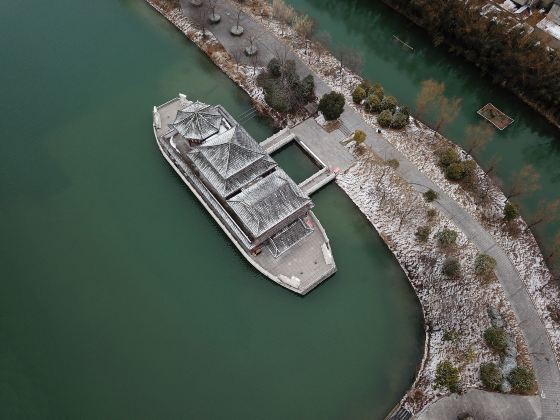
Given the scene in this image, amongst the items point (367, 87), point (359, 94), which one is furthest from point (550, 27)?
point (359, 94)

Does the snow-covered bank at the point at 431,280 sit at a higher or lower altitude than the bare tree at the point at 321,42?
lower

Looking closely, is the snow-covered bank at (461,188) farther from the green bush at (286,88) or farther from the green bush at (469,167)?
the green bush at (286,88)

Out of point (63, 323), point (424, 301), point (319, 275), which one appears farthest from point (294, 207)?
point (63, 323)

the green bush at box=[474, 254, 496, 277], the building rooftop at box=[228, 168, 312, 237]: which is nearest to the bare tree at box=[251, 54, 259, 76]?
the building rooftop at box=[228, 168, 312, 237]

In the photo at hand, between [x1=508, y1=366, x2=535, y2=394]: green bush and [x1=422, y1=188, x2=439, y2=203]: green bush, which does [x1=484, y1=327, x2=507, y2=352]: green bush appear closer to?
[x1=508, y1=366, x2=535, y2=394]: green bush

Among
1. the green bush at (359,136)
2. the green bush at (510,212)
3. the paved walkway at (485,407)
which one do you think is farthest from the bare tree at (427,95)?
the paved walkway at (485,407)

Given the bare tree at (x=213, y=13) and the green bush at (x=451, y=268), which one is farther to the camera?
the bare tree at (x=213, y=13)

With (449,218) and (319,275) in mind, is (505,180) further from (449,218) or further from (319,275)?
(319,275)
